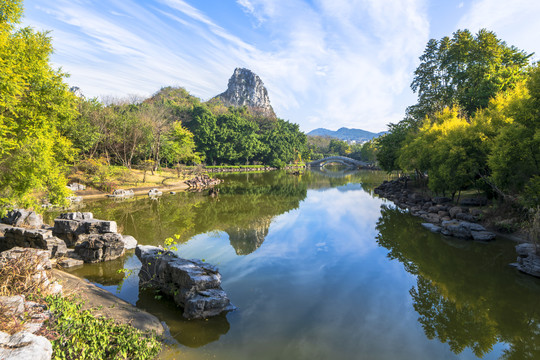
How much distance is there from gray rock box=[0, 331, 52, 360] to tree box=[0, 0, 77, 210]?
8.20 m

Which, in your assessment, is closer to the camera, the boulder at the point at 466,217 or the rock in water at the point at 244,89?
→ the boulder at the point at 466,217

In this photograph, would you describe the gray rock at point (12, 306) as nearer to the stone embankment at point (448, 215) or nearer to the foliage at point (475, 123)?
the foliage at point (475, 123)

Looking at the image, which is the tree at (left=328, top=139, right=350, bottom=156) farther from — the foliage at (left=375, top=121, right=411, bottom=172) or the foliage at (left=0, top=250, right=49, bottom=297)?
the foliage at (left=0, top=250, right=49, bottom=297)

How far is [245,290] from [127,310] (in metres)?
3.53

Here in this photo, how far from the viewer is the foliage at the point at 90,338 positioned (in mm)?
4383

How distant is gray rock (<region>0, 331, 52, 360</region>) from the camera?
3.25 metres

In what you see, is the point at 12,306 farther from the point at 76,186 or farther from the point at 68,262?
the point at 76,186

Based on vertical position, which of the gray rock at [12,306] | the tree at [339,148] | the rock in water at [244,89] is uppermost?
the rock in water at [244,89]

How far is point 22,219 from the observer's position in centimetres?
1370

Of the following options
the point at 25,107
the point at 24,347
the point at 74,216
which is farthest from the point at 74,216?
the point at 24,347

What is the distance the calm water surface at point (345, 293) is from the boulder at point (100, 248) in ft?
1.64

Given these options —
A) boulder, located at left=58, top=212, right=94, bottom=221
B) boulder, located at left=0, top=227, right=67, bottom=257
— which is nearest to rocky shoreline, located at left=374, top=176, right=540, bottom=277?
boulder, located at left=0, top=227, right=67, bottom=257

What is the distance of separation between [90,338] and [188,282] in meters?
3.06

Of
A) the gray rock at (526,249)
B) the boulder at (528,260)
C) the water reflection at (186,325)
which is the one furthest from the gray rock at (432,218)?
the water reflection at (186,325)
